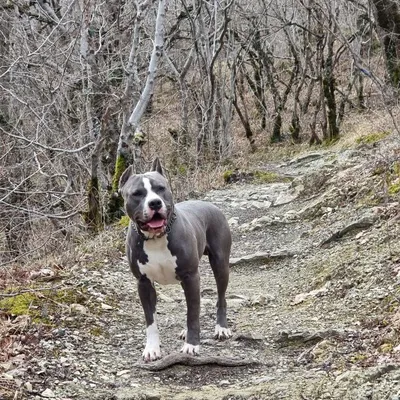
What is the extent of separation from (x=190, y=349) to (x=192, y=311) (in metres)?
0.27

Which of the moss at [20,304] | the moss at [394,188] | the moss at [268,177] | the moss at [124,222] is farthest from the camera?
the moss at [268,177]

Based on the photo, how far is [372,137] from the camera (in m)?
13.9

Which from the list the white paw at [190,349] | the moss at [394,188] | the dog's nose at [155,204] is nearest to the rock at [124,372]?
the white paw at [190,349]

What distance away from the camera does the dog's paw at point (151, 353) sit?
4.73 metres

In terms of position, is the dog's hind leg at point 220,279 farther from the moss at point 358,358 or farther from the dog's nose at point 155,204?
the moss at point 358,358

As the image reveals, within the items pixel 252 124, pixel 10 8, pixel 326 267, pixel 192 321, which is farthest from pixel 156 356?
pixel 252 124

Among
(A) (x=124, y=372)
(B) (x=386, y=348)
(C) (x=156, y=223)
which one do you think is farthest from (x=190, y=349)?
(B) (x=386, y=348)

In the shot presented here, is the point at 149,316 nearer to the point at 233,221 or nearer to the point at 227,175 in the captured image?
the point at 233,221

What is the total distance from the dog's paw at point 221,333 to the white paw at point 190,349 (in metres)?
0.56

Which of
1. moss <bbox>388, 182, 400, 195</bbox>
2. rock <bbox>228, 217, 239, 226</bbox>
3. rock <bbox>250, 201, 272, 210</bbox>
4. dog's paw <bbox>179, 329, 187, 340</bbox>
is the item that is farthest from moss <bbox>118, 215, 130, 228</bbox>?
dog's paw <bbox>179, 329, 187, 340</bbox>

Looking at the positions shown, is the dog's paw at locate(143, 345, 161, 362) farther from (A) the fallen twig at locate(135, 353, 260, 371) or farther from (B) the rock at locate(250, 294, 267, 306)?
(B) the rock at locate(250, 294, 267, 306)

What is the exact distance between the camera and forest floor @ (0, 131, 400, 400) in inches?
162

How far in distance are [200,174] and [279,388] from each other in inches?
401

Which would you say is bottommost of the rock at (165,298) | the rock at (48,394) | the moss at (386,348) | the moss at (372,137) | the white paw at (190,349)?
the rock at (165,298)
